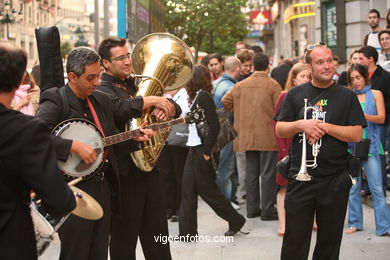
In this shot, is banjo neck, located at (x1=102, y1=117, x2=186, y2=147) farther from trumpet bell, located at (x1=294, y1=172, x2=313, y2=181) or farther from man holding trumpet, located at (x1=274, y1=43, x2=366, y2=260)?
trumpet bell, located at (x1=294, y1=172, x2=313, y2=181)

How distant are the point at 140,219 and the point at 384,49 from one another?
5906mm

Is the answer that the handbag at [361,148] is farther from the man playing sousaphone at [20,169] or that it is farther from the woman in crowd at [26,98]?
the man playing sousaphone at [20,169]

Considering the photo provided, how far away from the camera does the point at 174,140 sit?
801 centimetres

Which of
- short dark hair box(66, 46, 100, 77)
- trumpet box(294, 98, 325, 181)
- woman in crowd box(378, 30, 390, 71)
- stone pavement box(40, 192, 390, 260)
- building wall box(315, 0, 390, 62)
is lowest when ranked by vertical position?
stone pavement box(40, 192, 390, 260)

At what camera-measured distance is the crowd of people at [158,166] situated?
3.15 meters

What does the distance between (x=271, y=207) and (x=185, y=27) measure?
1138 centimetres

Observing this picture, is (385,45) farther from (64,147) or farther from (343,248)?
(64,147)

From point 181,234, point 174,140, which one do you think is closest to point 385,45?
point 174,140

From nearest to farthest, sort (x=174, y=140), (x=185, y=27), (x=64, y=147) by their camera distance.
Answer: (x=64, y=147)
(x=174, y=140)
(x=185, y=27)

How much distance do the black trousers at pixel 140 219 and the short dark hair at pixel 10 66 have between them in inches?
77.7

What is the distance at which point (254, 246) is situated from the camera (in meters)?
7.20

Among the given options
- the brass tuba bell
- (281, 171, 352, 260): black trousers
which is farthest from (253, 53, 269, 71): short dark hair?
(281, 171, 352, 260): black trousers

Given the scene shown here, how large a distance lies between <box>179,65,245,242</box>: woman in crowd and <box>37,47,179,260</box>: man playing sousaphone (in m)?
2.65

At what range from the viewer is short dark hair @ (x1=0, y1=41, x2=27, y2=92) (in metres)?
3.12
